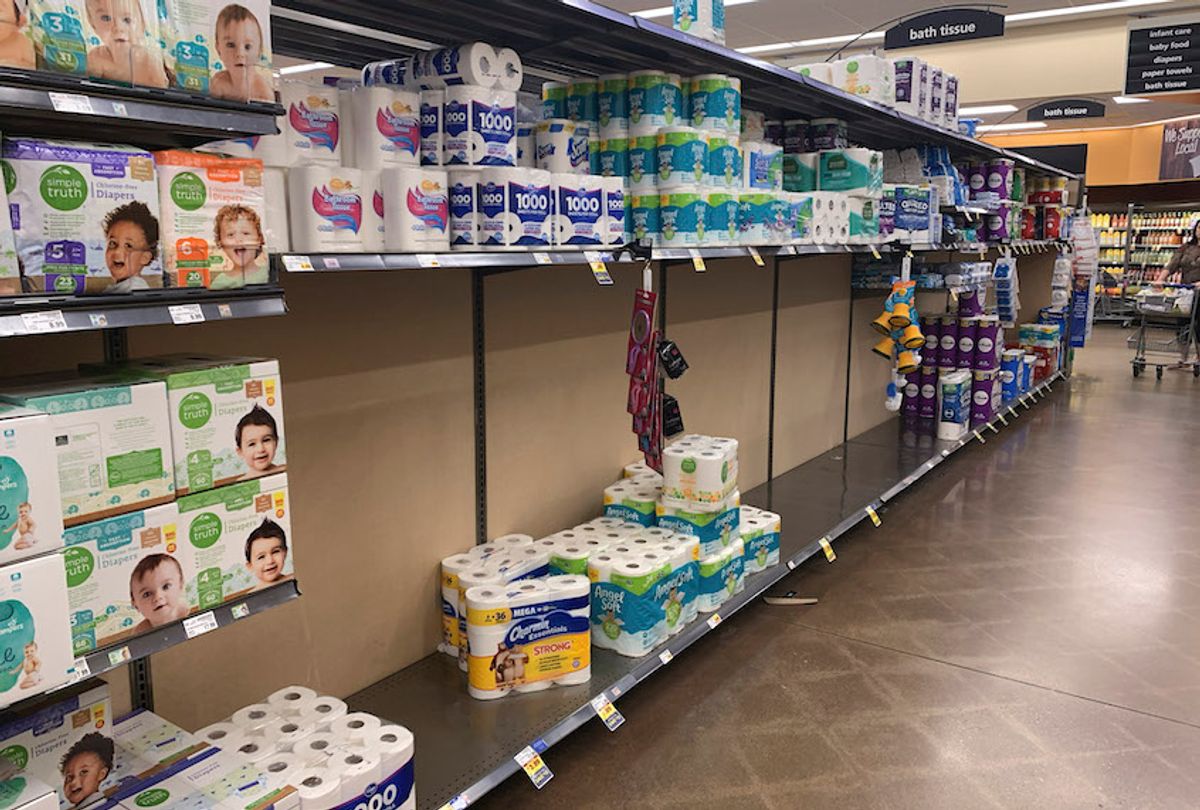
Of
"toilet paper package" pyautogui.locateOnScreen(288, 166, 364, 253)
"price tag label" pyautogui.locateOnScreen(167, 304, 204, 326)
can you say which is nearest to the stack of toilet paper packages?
"price tag label" pyautogui.locateOnScreen(167, 304, 204, 326)

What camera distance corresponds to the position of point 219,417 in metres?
1.76

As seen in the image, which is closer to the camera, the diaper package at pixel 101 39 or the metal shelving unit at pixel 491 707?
the diaper package at pixel 101 39

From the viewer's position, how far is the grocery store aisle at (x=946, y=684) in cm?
269

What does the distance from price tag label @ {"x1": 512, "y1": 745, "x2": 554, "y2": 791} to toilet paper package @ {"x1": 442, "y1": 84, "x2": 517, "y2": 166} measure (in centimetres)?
155

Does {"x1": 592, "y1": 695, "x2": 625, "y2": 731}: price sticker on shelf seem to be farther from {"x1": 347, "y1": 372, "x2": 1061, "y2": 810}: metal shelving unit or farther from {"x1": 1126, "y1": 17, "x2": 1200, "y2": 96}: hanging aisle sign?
{"x1": 1126, "y1": 17, "x2": 1200, "y2": 96}: hanging aisle sign

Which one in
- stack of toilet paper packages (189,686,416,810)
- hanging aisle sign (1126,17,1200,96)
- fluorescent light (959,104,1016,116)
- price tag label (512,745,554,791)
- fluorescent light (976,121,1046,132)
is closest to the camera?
stack of toilet paper packages (189,686,416,810)

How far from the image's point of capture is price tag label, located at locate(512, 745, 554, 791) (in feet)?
8.13

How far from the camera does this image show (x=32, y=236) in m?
1.45

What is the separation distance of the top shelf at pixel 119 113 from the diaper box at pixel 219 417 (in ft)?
1.43

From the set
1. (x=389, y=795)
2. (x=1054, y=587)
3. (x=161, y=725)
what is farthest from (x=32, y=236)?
(x=1054, y=587)

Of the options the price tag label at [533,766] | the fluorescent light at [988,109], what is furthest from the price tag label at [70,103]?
the fluorescent light at [988,109]

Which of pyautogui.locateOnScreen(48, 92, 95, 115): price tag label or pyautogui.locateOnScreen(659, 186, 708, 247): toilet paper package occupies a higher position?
pyautogui.locateOnScreen(48, 92, 95, 115): price tag label

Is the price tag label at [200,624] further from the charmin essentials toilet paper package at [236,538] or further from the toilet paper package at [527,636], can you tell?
the toilet paper package at [527,636]

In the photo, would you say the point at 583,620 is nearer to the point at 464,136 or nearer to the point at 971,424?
the point at 464,136
